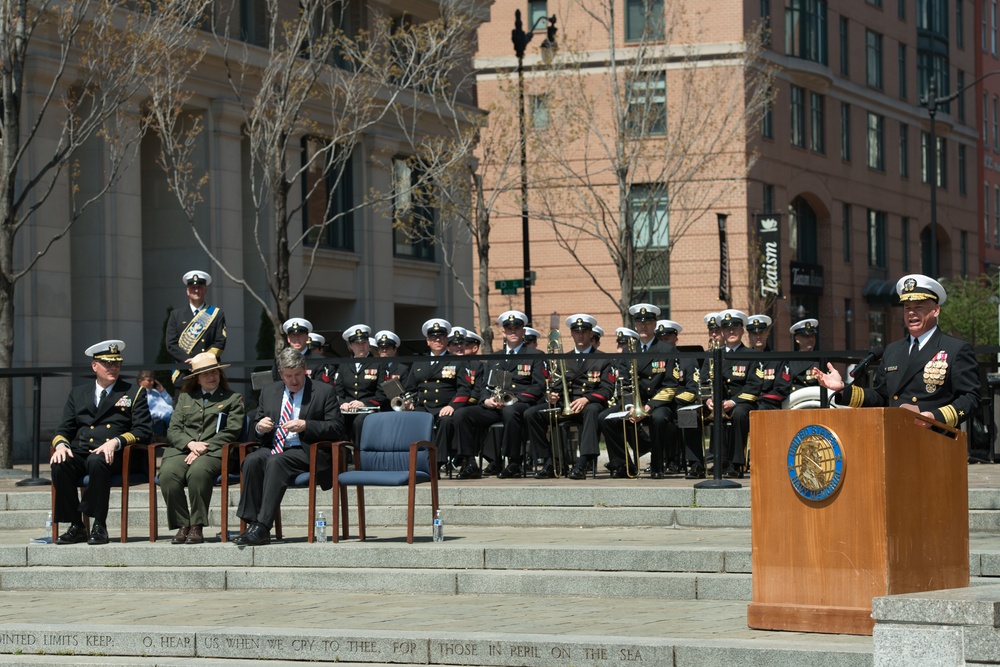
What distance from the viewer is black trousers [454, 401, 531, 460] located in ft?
57.2

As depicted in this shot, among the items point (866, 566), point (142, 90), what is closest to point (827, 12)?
point (142, 90)

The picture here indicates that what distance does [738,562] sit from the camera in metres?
11.6

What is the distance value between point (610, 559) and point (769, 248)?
35699 millimetres

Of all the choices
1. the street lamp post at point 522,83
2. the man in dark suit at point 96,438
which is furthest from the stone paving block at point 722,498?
the street lamp post at point 522,83

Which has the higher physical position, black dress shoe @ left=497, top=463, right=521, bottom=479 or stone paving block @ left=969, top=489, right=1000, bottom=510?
black dress shoe @ left=497, top=463, right=521, bottom=479

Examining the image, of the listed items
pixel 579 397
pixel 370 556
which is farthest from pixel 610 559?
pixel 579 397

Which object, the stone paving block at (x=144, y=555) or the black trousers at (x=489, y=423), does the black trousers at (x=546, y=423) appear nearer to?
the black trousers at (x=489, y=423)

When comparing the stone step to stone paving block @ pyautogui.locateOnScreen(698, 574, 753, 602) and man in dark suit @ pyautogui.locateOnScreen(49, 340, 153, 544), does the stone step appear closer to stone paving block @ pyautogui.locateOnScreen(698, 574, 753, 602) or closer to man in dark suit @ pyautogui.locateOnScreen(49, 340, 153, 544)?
stone paving block @ pyautogui.locateOnScreen(698, 574, 753, 602)

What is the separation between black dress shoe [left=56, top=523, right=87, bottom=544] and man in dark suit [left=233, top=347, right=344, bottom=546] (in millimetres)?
1487

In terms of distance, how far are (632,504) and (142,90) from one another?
15.2 metres

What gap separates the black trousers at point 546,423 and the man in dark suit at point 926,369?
6.20 metres

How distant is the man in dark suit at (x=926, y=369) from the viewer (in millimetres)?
10500

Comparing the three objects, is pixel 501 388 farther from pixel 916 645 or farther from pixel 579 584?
pixel 916 645

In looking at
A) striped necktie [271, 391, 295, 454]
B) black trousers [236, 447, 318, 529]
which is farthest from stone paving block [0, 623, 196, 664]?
striped necktie [271, 391, 295, 454]
